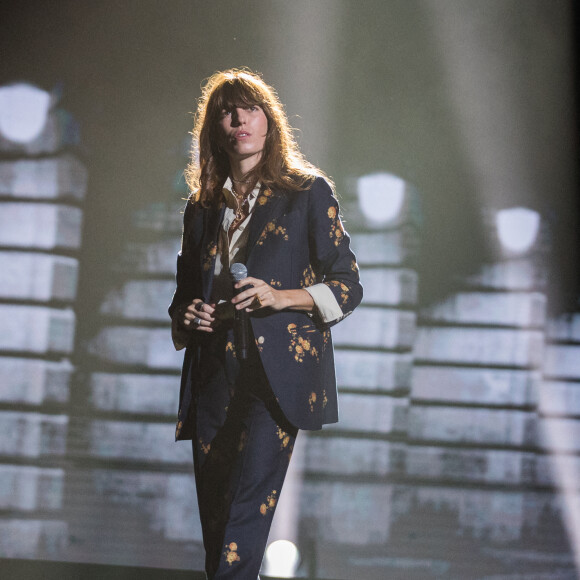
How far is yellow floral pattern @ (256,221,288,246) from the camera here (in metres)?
1.28

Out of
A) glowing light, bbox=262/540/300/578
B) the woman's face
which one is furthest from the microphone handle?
glowing light, bbox=262/540/300/578

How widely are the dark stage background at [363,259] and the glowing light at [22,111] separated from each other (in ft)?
0.08

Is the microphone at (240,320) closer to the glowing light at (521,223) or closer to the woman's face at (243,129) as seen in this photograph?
the woman's face at (243,129)

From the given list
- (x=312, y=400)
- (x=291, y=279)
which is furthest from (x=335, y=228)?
(x=312, y=400)

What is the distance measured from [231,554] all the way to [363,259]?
6.04 feet

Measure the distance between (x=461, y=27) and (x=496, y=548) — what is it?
7.27 ft

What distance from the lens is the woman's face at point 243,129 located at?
4.36 feet

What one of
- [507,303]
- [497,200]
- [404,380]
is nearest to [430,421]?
[404,380]

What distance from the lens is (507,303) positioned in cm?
284

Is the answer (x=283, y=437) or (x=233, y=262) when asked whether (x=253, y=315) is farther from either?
(x=283, y=437)

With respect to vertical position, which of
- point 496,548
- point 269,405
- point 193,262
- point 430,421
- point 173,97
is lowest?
point 496,548

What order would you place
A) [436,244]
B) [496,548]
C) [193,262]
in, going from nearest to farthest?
[193,262] < [496,548] < [436,244]

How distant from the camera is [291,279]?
1.31m

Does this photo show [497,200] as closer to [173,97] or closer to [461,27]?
[461,27]
